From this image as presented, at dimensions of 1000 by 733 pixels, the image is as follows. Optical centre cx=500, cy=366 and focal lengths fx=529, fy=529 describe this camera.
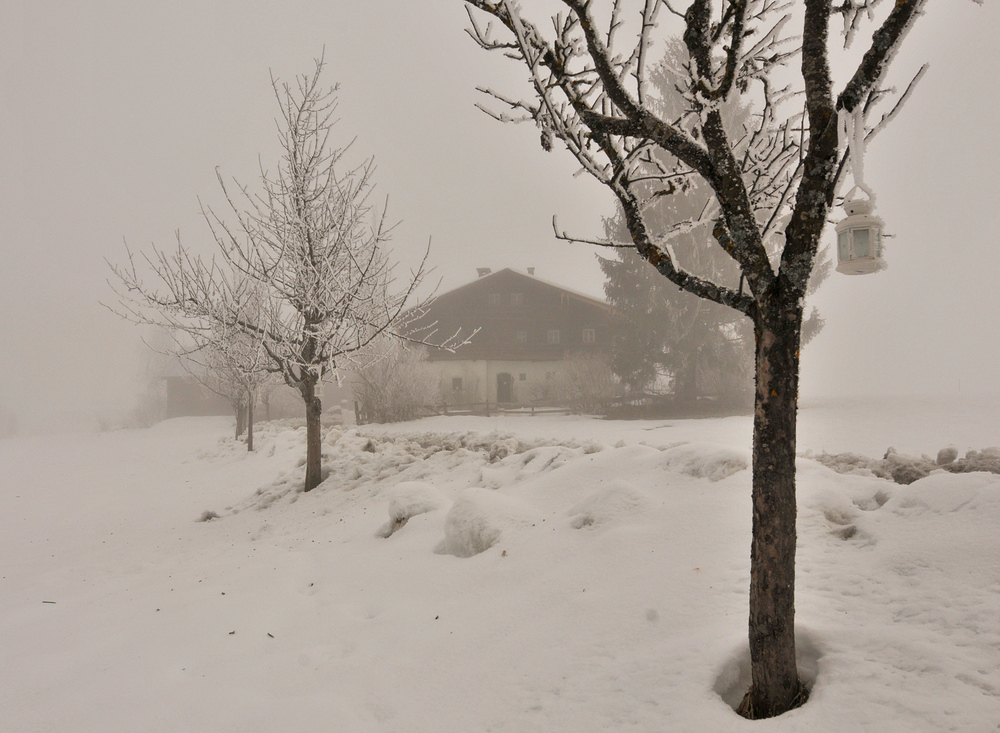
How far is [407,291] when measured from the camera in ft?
30.5

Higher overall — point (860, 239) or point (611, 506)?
point (860, 239)

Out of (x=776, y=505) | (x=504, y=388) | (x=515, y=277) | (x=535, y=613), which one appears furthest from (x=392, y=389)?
(x=776, y=505)

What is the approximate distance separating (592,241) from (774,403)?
1.33 metres

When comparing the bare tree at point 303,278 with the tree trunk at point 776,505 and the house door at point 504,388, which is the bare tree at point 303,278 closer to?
the tree trunk at point 776,505

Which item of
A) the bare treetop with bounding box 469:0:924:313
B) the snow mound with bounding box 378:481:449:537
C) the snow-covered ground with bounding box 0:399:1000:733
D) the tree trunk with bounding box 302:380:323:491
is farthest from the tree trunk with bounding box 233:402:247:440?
the bare treetop with bounding box 469:0:924:313

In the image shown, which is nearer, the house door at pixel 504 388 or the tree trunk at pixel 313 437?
the tree trunk at pixel 313 437

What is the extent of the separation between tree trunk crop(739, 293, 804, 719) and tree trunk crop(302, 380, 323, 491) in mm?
8861

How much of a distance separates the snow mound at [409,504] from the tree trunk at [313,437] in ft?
12.1

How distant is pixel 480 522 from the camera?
579 cm

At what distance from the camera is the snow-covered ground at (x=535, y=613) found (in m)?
3.00

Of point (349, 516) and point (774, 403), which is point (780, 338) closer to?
point (774, 403)

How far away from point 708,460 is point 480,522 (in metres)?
2.67

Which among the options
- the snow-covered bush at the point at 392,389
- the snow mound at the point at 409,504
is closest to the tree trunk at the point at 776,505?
the snow mound at the point at 409,504

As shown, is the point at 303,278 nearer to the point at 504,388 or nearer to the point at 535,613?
the point at 535,613
